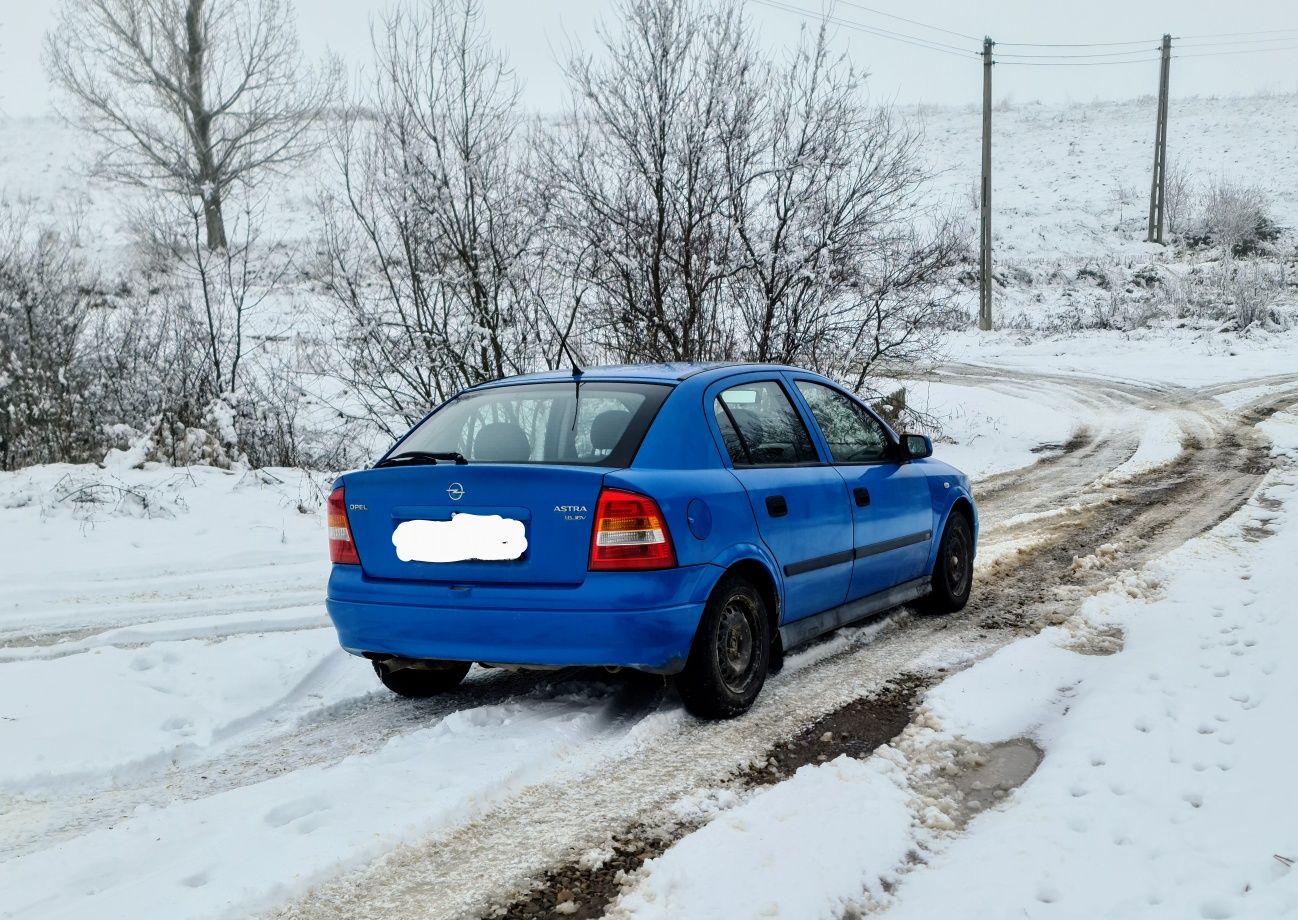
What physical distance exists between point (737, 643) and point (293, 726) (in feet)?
6.29

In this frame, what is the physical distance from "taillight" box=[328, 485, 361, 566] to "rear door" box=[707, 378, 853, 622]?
1623 mm

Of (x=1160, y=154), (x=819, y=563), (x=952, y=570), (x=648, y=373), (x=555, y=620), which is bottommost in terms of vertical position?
(x=952, y=570)

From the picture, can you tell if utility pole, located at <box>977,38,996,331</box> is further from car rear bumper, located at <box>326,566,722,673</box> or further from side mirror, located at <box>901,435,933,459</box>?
car rear bumper, located at <box>326,566,722,673</box>

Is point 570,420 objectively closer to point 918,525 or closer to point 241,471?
point 918,525

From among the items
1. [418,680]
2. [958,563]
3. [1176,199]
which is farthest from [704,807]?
[1176,199]

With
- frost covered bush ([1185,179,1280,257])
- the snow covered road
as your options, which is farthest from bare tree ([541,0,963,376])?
frost covered bush ([1185,179,1280,257])

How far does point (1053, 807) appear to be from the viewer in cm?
342

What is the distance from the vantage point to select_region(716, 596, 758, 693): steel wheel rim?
4.38m

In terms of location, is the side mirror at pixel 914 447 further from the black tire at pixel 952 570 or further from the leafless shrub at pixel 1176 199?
the leafless shrub at pixel 1176 199

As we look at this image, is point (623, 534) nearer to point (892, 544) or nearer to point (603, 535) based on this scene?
point (603, 535)

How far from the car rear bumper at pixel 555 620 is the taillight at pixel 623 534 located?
1.8 inches

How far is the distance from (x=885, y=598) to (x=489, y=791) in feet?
9.10

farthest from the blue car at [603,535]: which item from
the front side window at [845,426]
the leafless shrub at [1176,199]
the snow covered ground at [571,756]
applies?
the leafless shrub at [1176,199]

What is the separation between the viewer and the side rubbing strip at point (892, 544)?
5410 millimetres
